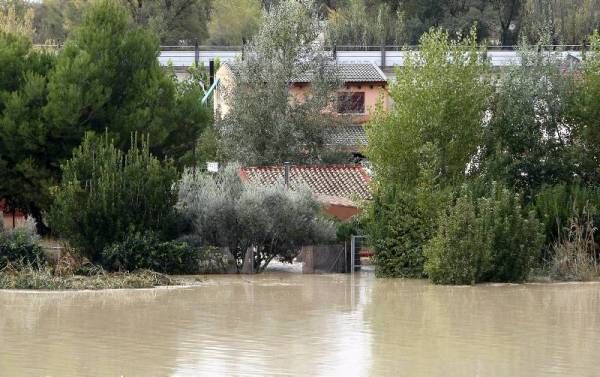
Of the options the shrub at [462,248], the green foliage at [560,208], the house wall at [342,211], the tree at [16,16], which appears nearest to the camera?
the shrub at [462,248]

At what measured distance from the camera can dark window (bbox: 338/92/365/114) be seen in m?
55.4

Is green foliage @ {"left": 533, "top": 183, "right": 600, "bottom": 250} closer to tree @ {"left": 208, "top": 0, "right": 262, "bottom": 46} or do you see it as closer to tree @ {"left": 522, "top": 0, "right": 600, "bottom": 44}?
tree @ {"left": 522, "top": 0, "right": 600, "bottom": 44}

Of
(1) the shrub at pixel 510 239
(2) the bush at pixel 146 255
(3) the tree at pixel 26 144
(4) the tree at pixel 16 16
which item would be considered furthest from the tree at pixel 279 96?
(1) the shrub at pixel 510 239

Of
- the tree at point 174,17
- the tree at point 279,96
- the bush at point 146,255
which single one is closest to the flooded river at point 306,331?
the bush at point 146,255

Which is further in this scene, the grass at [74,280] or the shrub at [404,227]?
the shrub at [404,227]

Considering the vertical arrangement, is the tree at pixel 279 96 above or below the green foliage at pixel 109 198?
above

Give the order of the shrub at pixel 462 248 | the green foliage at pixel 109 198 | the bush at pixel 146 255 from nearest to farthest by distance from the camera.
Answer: the shrub at pixel 462 248 < the bush at pixel 146 255 < the green foliage at pixel 109 198

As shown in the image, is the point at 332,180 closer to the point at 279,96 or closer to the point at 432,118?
the point at 279,96

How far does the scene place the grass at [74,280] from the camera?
29.9 meters

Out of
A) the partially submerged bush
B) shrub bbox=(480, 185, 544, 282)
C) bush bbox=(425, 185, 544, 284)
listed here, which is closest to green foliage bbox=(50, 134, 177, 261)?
bush bbox=(425, 185, 544, 284)

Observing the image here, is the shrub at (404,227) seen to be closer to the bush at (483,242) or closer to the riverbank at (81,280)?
the bush at (483,242)

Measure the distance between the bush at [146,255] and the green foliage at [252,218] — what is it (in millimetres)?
1353

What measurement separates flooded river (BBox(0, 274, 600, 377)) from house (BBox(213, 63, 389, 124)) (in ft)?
76.2

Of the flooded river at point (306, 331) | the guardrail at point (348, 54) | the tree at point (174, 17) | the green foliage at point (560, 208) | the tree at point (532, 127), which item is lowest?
the flooded river at point (306, 331)
